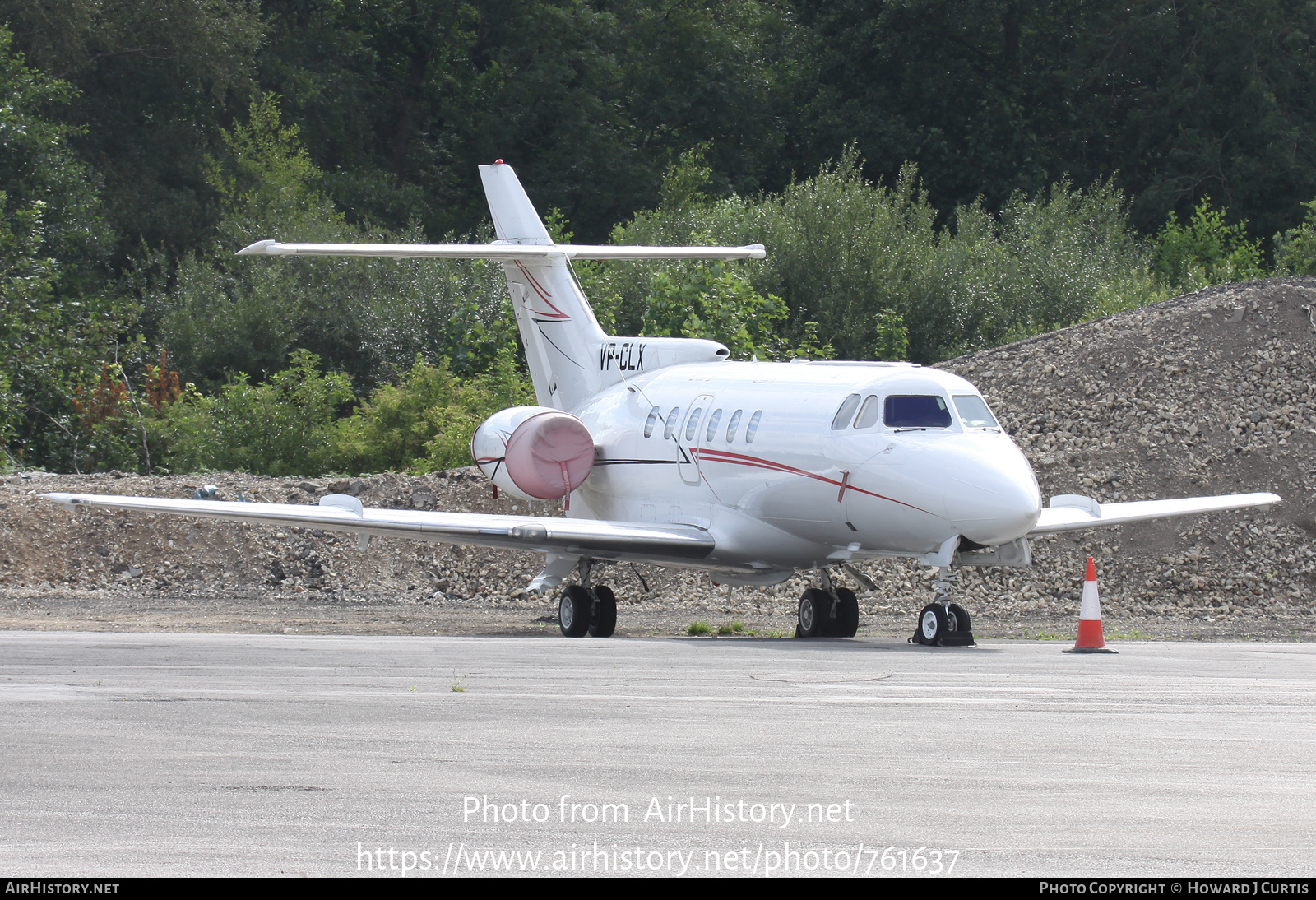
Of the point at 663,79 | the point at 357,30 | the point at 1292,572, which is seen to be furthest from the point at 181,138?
the point at 1292,572

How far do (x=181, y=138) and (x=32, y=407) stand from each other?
19.9 m

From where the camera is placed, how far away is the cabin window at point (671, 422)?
1942 cm

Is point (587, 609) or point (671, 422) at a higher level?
point (671, 422)

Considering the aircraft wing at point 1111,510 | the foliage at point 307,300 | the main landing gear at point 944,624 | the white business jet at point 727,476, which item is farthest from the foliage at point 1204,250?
the main landing gear at point 944,624

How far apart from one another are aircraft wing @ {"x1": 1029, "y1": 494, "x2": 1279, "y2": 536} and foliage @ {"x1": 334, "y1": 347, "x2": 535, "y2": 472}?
15412 mm

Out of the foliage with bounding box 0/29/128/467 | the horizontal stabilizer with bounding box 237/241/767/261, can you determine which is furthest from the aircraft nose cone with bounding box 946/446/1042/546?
the foliage with bounding box 0/29/128/467

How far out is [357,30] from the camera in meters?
61.6

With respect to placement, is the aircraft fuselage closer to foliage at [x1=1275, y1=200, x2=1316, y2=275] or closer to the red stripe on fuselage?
the red stripe on fuselage

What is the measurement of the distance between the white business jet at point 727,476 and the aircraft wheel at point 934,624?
0.02 meters

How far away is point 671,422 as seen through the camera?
19.5m

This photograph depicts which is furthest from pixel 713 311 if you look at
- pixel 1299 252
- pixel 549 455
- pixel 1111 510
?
pixel 1299 252

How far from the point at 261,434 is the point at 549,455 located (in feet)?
50.7

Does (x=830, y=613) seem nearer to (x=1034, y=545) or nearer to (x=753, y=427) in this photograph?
(x=753, y=427)

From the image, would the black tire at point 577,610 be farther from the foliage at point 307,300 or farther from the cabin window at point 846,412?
the foliage at point 307,300
